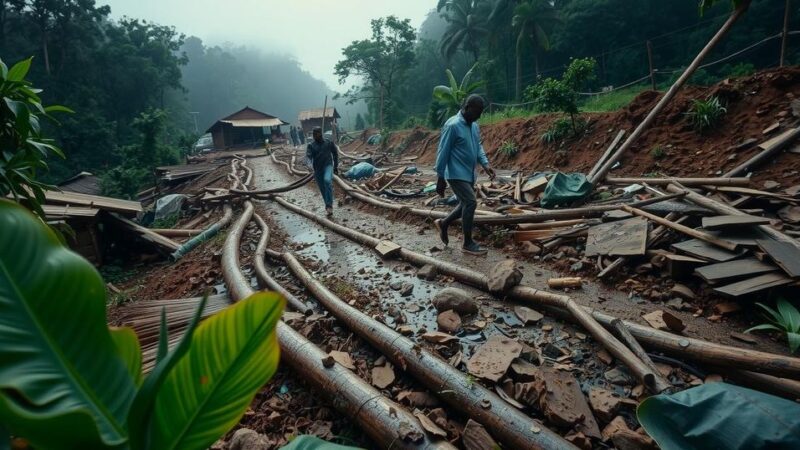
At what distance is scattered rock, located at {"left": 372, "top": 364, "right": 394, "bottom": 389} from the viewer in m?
2.67

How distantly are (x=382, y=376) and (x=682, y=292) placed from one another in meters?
2.93

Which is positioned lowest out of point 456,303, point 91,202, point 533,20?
point 456,303

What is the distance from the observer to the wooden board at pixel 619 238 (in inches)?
156

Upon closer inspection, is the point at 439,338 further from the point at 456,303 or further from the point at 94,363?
the point at 94,363

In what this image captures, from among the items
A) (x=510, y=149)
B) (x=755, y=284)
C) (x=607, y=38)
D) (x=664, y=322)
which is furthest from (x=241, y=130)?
(x=755, y=284)

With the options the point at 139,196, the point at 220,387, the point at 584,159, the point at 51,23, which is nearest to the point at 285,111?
the point at 51,23

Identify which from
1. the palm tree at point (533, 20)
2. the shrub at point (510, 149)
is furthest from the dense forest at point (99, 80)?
the palm tree at point (533, 20)

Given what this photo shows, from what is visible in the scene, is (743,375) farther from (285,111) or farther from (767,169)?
(285,111)

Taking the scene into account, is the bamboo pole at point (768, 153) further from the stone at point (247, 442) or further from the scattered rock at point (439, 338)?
the stone at point (247, 442)

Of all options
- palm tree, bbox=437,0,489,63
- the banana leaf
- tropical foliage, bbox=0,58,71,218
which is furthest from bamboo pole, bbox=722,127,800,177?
palm tree, bbox=437,0,489,63

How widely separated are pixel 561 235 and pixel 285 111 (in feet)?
342

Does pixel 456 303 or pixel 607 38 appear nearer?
pixel 456 303

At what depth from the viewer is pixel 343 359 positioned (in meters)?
2.85

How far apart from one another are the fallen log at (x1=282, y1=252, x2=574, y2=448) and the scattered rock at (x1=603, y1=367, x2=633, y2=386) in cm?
88
